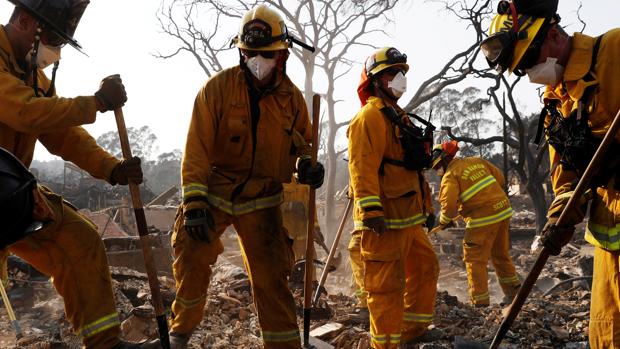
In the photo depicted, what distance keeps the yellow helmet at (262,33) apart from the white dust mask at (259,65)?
70mm

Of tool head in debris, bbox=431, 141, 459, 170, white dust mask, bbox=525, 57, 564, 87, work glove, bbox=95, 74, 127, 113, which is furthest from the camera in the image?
tool head in debris, bbox=431, 141, 459, 170

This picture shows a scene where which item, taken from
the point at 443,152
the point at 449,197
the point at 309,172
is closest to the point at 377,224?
the point at 309,172

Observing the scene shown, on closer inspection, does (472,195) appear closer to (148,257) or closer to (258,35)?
(258,35)

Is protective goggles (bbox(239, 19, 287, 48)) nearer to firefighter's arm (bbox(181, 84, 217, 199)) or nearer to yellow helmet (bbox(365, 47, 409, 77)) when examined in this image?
firefighter's arm (bbox(181, 84, 217, 199))

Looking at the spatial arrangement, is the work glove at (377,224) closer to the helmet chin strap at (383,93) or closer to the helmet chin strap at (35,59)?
the helmet chin strap at (383,93)

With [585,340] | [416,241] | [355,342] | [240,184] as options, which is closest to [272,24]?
[240,184]

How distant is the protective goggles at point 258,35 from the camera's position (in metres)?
3.61

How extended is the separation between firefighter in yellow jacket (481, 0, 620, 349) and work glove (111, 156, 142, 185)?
7.60ft

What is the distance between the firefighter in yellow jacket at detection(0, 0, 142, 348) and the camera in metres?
2.90

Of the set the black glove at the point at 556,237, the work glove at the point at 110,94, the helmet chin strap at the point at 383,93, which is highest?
the helmet chin strap at the point at 383,93

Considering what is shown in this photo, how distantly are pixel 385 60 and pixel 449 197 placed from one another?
299cm

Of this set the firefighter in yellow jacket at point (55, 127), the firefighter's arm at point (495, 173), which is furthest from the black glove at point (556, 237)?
the firefighter's arm at point (495, 173)

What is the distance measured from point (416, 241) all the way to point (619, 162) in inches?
81.3

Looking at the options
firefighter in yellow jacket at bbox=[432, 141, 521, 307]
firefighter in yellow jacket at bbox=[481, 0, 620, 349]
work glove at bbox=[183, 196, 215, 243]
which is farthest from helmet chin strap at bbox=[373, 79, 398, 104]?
firefighter in yellow jacket at bbox=[432, 141, 521, 307]
